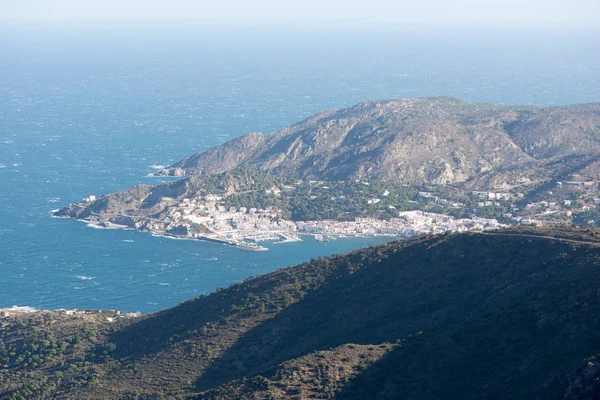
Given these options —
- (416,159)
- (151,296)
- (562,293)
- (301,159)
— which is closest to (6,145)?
(301,159)

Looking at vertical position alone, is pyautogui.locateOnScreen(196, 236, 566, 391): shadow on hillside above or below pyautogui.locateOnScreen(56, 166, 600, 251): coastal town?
above

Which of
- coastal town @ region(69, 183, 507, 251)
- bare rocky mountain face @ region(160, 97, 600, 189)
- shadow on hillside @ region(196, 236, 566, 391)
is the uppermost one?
shadow on hillside @ region(196, 236, 566, 391)

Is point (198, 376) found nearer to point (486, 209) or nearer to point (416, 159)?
point (486, 209)

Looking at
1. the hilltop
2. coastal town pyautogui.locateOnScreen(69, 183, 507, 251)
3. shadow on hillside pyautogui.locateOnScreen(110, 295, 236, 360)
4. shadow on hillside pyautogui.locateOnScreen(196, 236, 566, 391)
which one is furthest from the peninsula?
shadow on hillside pyautogui.locateOnScreen(196, 236, 566, 391)

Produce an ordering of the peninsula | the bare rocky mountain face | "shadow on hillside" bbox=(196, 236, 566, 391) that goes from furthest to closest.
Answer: the bare rocky mountain face
the peninsula
"shadow on hillside" bbox=(196, 236, 566, 391)

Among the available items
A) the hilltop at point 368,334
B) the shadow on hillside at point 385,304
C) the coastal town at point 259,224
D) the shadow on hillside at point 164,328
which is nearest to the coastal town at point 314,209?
the coastal town at point 259,224

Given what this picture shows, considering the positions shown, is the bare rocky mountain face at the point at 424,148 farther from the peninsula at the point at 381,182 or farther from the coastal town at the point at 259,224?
the coastal town at the point at 259,224

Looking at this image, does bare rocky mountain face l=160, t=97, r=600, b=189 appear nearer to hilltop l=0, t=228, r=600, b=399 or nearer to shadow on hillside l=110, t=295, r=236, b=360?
hilltop l=0, t=228, r=600, b=399
